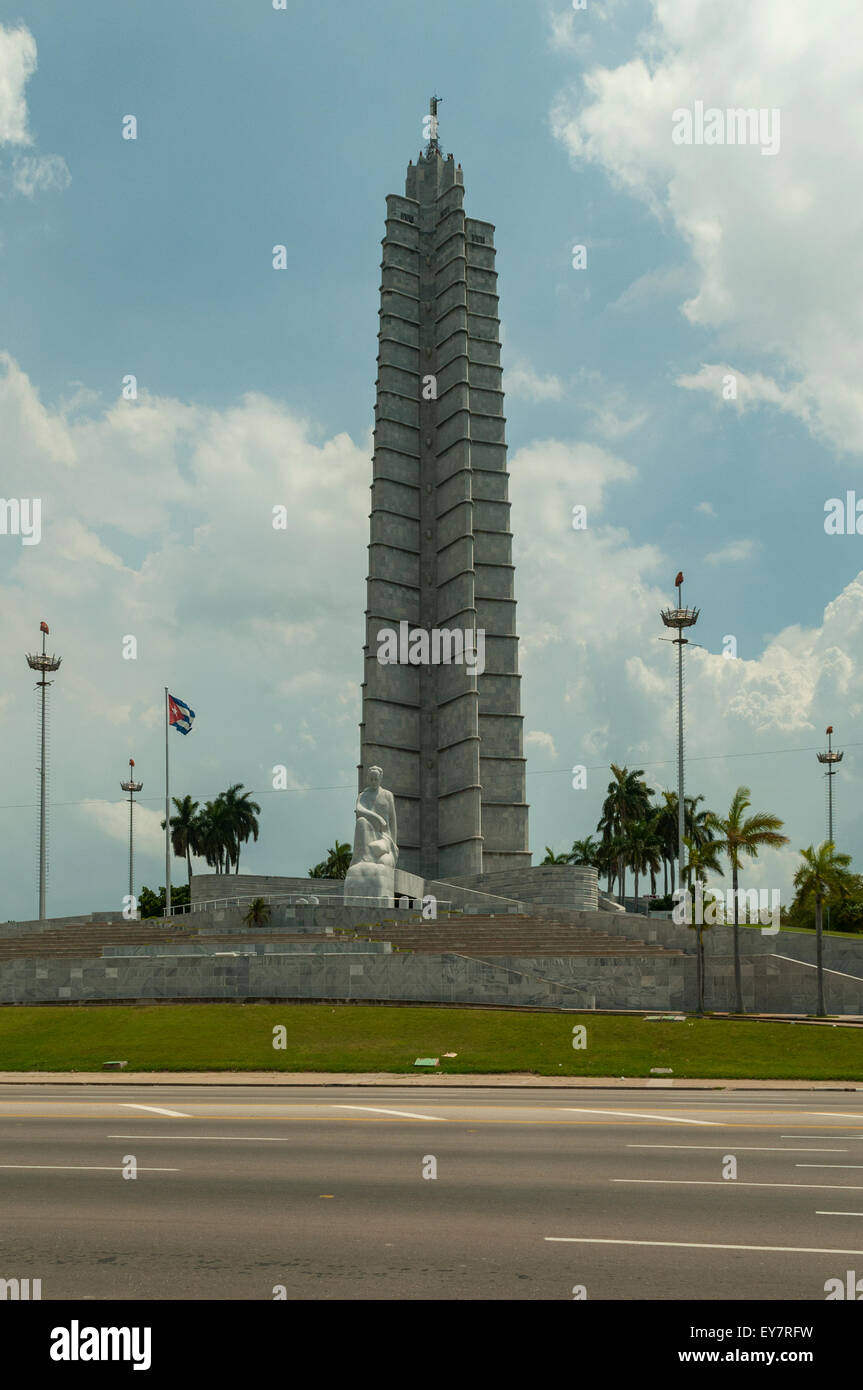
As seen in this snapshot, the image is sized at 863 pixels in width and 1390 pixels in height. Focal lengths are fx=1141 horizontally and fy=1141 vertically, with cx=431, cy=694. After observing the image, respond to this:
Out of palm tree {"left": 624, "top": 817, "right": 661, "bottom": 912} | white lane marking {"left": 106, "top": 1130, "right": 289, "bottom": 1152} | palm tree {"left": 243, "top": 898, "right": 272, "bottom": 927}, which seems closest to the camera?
white lane marking {"left": 106, "top": 1130, "right": 289, "bottom": 1152}

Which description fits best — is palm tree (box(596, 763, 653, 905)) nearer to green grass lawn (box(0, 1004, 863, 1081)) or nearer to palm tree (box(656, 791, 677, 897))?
palm tree (box(656, 791, 677, 897))

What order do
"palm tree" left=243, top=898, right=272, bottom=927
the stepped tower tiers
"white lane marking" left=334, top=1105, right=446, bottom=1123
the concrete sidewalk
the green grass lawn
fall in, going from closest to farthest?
1. "white lane marking" left=334, top=1105, right=446, bottom=1123
2. the concrete sidewalk
3. the green grass lawn
4. "palm tree" left=243, top=898, right=272, bottom=927
5. the stepped tower tiers

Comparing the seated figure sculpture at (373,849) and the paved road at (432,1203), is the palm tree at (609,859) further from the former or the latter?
the paved road at (432,1203)

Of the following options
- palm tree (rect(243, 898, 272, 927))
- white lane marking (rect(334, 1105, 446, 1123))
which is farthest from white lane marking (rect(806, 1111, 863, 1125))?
palm tree (rect(243, 898, 272, 927))

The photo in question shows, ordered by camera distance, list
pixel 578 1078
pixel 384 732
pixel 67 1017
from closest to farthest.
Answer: pixel 578 1078 → pixel 67 1017 → pixel 384 732

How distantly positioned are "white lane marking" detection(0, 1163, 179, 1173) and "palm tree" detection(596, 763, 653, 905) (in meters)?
72.7

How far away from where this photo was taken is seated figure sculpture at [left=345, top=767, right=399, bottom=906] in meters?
54.6

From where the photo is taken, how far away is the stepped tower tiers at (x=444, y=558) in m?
77.2

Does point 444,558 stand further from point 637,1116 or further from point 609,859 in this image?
point 637,1116

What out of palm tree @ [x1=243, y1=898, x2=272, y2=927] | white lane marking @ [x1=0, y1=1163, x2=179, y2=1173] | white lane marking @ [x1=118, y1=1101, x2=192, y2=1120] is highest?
palm tree @ [x1=243, y1=898, x2=272, y2=927]
